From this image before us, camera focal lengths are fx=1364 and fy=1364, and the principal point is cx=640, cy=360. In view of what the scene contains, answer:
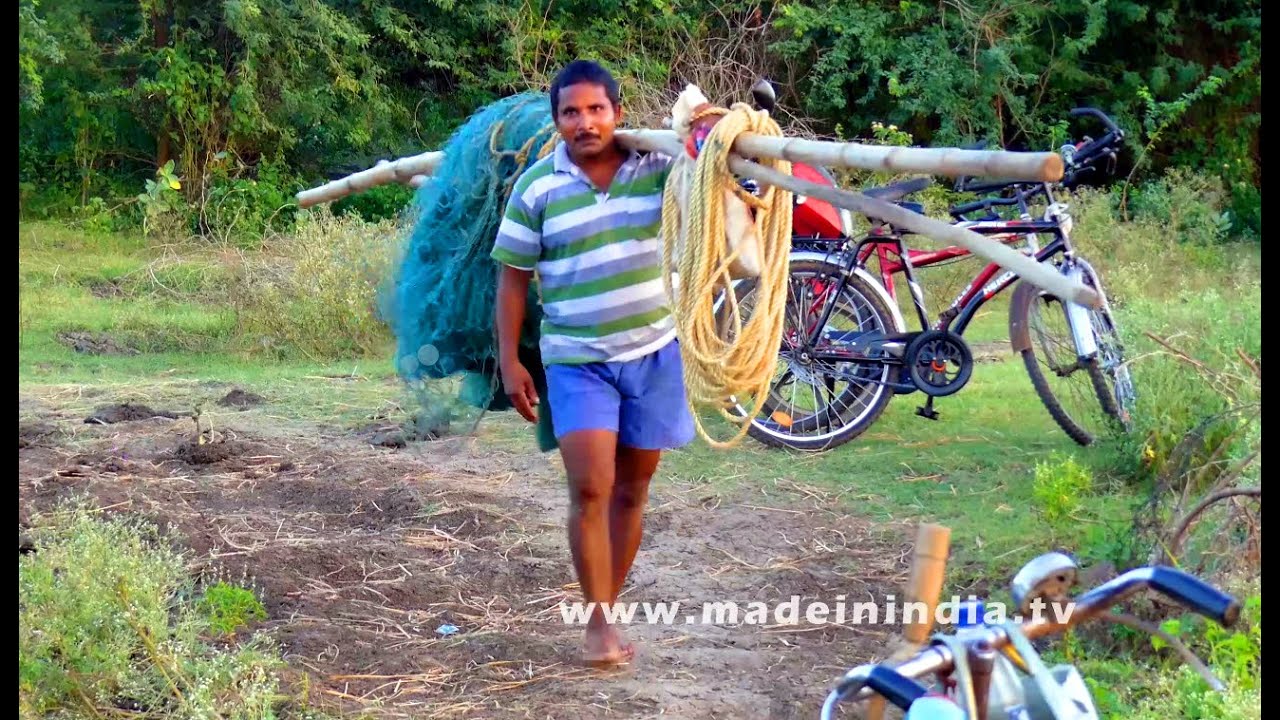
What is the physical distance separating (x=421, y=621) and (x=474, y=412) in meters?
0.85

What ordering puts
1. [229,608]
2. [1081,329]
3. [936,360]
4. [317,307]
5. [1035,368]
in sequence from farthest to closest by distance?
[317,307], [1035,368], [936,360], [1081,329], [229,608]

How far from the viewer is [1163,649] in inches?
154

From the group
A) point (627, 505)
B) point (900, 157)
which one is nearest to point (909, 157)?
point (900, 157)

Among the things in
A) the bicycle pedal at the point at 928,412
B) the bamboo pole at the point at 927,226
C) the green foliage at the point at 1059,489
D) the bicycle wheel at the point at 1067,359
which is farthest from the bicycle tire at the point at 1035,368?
the bamboo pole at the point at 927,226

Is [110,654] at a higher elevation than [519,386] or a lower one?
lower

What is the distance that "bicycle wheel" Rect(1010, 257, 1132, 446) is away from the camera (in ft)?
20.4

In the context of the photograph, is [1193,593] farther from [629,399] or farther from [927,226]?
[629,399]

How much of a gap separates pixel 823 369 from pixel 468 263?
2.55m

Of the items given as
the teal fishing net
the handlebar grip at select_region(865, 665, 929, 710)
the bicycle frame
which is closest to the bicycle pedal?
the bicycle frame

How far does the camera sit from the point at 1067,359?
21.5ft

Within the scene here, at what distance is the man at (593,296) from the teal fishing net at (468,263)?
0.34 meters

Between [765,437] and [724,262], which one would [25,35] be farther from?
[724,262]

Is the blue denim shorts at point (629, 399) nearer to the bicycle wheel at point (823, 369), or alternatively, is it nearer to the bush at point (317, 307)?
the bicycle wheel at point (823, 369)

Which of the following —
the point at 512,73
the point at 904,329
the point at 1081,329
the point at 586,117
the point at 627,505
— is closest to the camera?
the point at 586,117
